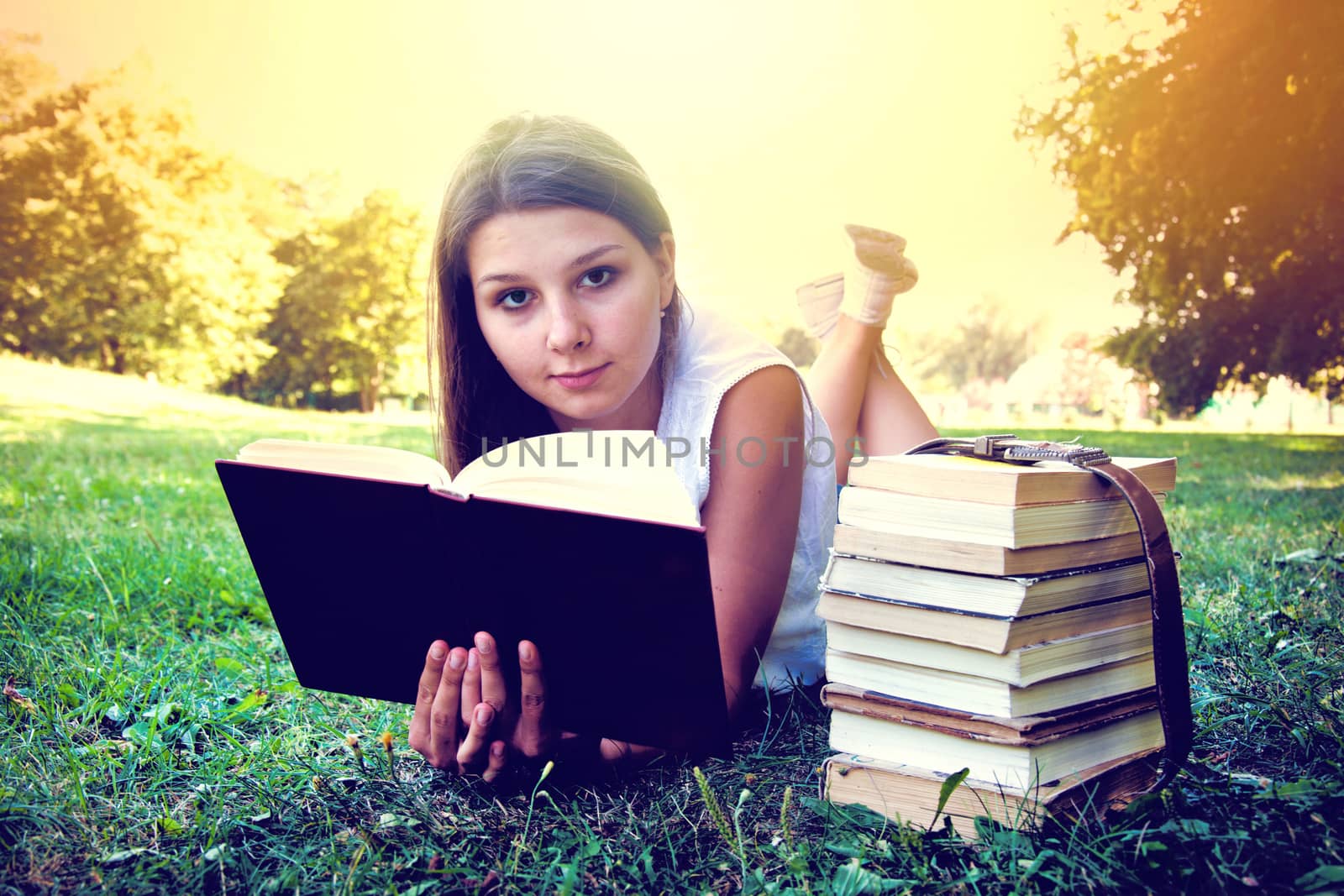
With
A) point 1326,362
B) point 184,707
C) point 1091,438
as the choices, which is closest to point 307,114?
point 1091,438

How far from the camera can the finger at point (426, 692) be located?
1.42 m

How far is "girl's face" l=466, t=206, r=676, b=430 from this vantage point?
69.3 inches

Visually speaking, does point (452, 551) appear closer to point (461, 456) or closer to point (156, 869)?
point (156, 869)

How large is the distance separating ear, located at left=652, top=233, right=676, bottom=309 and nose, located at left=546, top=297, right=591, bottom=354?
13.0 inches

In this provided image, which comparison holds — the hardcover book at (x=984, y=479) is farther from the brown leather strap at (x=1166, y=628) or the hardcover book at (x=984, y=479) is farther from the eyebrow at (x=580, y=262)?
the eyebrow at (x=580, y=262)

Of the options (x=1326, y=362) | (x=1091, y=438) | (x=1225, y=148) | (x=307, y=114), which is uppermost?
(x=307, y=114)

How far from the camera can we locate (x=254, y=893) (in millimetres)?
1244

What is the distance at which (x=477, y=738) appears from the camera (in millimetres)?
1434

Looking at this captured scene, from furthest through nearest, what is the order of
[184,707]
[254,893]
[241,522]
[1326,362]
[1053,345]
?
[1053,345] → [1326,362] → [184,707] → [241,522] → [254,893]

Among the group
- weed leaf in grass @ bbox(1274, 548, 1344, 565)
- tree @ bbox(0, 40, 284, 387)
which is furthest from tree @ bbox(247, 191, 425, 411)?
weed leaf in grass @ bbox(1274, 548, 1344, 565)

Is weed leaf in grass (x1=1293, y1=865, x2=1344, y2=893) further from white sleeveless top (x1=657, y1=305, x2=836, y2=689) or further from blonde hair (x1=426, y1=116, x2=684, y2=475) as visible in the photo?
blonde hair (x1=426, y1=116, x2=684, y2=475)

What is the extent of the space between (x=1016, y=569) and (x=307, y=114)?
28.7 meters

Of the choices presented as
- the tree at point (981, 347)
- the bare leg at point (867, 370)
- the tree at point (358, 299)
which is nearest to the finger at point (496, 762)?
the bare leg at point (867, 370)

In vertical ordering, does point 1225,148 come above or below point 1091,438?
above
